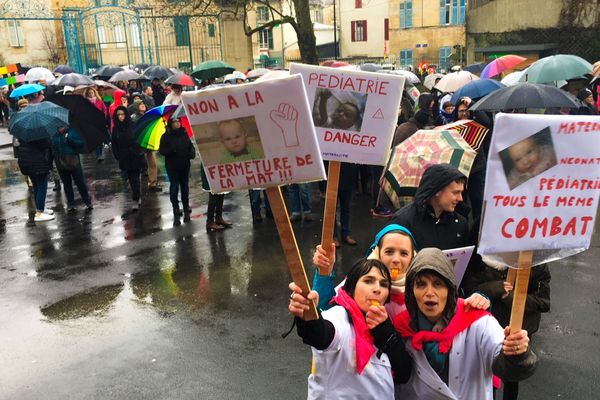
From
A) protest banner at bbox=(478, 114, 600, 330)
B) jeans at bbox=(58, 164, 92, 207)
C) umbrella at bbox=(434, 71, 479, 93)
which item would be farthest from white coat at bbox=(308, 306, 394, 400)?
umbrella at bbox=(434, 71, 479, 93)

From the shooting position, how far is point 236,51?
27.9 metres

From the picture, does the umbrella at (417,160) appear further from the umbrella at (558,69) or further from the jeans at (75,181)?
the jeans at (75,181)

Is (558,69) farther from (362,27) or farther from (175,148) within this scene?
(362,27)

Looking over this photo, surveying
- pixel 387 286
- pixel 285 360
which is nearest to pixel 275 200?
pixel 387 286

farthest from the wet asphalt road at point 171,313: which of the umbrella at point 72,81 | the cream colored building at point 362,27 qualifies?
the cream colored building at point 362,27

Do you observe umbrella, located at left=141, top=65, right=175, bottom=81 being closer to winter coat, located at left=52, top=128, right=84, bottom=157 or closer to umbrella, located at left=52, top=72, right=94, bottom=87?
umbrella, located at left=52, top=72, right=94, bottom=87

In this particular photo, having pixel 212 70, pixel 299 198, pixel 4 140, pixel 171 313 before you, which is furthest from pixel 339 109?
pixel 4 140

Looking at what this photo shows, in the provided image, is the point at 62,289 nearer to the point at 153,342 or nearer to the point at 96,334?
the point at 96,334

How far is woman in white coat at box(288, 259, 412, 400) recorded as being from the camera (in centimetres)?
256

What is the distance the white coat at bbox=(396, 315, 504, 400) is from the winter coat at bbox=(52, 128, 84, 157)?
28.7 feet

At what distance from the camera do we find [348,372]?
266cm

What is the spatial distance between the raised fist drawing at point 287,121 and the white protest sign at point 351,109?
73 centimetres

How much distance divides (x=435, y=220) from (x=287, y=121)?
1.72 meters

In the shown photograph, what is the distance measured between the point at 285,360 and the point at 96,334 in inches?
79.7
